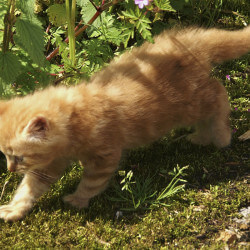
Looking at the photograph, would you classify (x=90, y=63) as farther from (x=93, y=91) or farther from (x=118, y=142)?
(x=118, y=142)

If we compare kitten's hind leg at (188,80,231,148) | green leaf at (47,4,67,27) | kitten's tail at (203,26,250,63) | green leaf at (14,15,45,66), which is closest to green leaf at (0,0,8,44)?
green leaf at (14,15,45,66)

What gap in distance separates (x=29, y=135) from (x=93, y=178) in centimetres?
61

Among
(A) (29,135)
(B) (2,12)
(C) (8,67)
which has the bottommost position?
(A) (29,135)

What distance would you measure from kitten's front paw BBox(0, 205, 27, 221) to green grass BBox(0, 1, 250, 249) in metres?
0.04

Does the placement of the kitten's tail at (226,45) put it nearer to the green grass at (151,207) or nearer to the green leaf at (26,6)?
the green grass at (151,207)

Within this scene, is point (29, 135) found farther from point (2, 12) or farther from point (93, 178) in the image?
point (2, 12)

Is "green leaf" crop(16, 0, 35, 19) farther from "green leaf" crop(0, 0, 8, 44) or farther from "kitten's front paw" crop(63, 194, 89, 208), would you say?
"kitten's front paw" crop(63, 194, 89, 208)

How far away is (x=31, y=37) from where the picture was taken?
3014mm

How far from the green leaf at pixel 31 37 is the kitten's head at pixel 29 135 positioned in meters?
0.33

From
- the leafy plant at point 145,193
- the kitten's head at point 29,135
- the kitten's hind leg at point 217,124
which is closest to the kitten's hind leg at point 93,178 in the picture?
the leafy plant at point 145,193

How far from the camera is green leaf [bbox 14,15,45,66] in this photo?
9.84ft

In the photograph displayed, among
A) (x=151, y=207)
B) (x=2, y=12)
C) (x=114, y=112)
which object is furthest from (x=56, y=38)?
(x=151, y=207)

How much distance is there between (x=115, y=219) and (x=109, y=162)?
0.41m

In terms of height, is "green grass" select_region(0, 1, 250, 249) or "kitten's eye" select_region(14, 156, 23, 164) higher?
"kitten's eye" select_region(14, 156, 23, 164)
